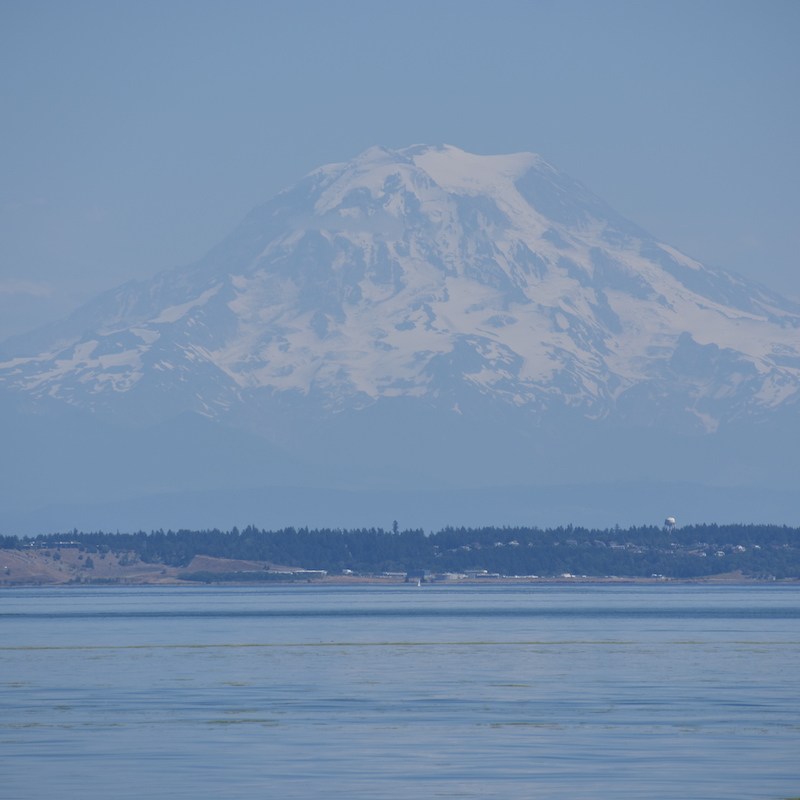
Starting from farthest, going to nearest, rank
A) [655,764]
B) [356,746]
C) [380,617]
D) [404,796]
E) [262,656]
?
1. [380,617]
2. [262,656]
3. [356,746]
4. [655,764]
5. [404,796]

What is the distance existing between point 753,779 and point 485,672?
41732 mm

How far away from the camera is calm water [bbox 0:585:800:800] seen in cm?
5578

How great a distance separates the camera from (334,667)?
102 m

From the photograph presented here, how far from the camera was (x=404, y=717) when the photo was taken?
7262 cm

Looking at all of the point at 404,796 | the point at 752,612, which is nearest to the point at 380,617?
the point at 752,612

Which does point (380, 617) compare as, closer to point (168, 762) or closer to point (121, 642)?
point (121, 642)

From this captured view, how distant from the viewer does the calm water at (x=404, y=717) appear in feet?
183

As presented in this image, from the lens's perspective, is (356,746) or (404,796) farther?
(356,746)

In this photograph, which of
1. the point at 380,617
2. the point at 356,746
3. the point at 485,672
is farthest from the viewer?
the point at 380,617

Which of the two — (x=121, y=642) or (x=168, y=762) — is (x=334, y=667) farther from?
(x=168, y=762)

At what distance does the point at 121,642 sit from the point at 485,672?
4106 centimetres

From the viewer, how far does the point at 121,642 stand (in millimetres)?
131000

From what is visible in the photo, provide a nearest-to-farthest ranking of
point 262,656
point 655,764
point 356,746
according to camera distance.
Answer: point 655,764 < point 356,746 < point 262,656

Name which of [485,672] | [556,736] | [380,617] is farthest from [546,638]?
[556,736]
